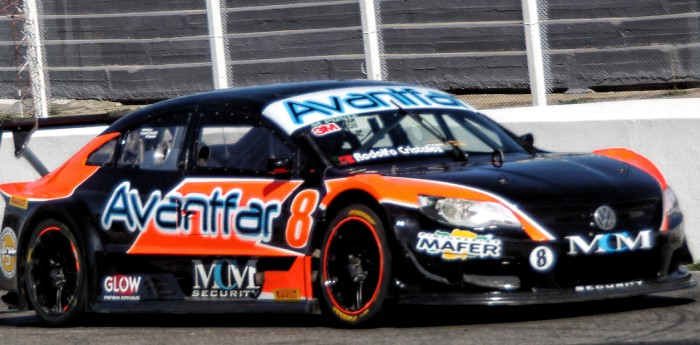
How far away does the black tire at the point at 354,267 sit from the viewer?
6.97 meters

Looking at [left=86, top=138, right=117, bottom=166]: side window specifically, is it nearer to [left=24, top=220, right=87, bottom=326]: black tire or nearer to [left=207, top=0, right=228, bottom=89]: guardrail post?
[left=24, top=220, right=87, bottom=326]: black tire

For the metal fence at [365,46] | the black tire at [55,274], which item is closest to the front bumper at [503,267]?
the black tire at [55,274]

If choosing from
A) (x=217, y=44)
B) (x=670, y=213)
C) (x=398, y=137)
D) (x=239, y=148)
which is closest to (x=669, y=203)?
(x=670, y=213)

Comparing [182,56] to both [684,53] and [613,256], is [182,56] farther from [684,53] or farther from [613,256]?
[613,256]

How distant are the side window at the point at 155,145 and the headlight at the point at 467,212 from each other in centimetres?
194

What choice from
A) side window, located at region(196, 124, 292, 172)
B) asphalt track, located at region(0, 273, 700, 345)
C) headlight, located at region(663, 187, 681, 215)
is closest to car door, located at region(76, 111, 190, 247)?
side window, located at region(196, 124, 292, 172)

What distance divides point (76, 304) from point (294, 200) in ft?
5.81

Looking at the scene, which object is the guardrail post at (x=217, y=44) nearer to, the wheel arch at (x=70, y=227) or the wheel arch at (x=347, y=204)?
the wheel arch at (x=70, y=227)

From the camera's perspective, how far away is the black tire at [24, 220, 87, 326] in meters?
8.50

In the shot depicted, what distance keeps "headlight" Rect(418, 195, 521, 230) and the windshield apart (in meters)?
A: 0.81

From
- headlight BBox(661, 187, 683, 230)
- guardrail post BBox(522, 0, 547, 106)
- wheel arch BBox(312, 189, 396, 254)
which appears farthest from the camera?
guardrail post BBox(522, 0, 547, 106)

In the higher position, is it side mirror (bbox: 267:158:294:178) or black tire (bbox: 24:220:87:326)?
side mirror (bbox: 267:158:294:178)

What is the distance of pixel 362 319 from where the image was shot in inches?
278

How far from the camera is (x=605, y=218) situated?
7.00 metres
